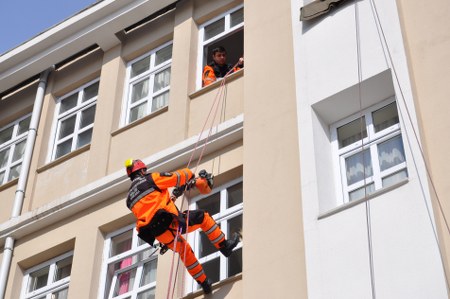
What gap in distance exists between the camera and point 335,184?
1201cm

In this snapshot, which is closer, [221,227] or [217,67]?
[221,227]

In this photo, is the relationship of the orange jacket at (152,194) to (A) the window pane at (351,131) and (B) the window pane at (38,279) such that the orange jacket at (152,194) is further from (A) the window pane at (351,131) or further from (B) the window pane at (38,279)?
(B) the window pane at (38,279)

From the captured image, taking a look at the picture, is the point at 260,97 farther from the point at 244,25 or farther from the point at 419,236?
the point at 419,236

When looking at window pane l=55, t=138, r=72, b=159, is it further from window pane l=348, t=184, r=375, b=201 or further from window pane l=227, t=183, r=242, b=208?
window pane l=348, t=184, r=375, b=201

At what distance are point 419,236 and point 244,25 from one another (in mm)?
5569

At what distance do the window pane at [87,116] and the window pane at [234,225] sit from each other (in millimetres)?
4504

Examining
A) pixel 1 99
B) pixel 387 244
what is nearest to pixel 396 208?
pixel 387 244

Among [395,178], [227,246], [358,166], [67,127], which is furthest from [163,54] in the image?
[395,178]

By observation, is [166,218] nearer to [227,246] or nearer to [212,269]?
[227,246]

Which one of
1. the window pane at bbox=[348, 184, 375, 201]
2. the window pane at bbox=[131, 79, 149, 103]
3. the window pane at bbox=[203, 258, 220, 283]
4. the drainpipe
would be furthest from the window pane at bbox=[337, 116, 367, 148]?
the drainpipe

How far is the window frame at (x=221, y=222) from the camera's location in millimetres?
12836

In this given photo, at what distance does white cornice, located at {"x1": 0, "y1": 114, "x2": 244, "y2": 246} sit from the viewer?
1376 cm

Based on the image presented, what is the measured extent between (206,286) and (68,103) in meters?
6.23

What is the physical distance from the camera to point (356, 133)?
1246cm
